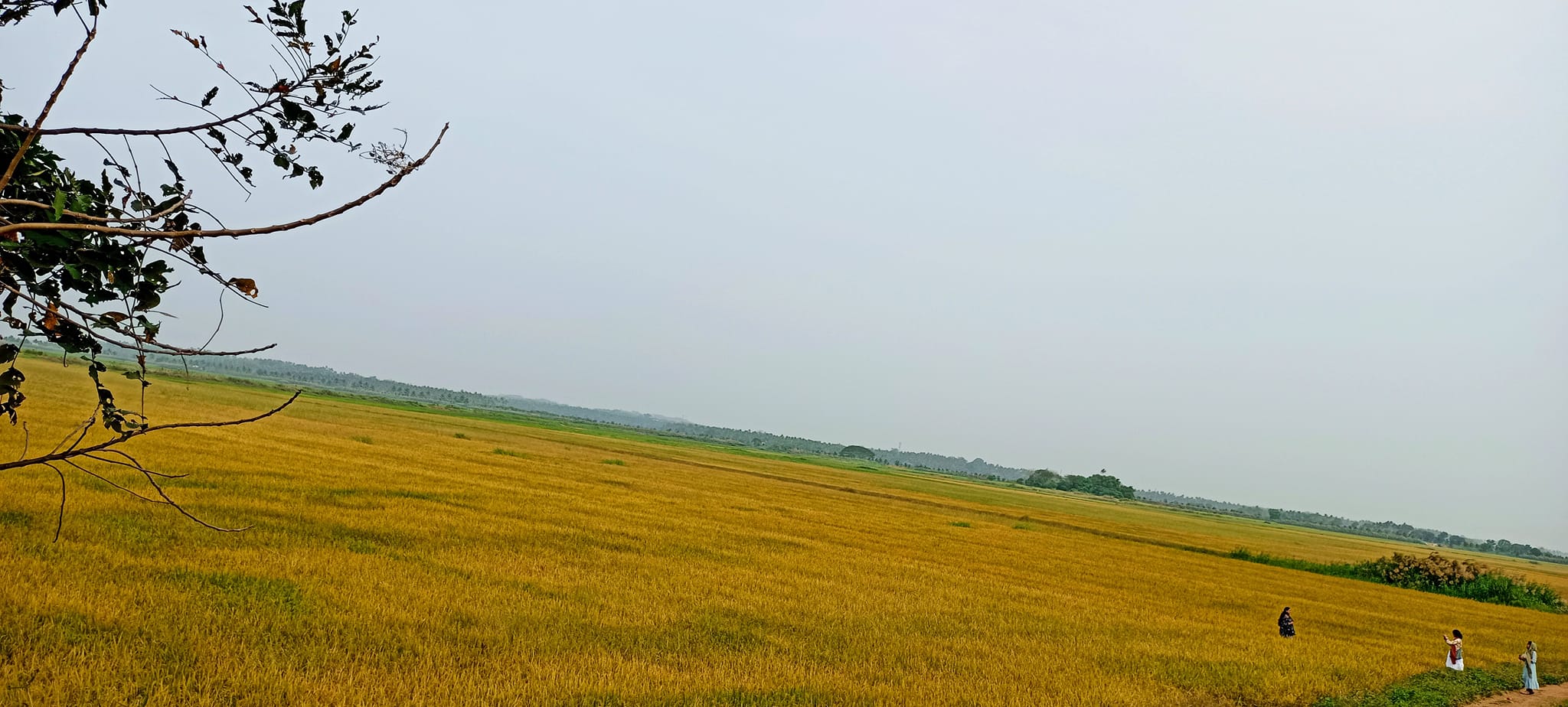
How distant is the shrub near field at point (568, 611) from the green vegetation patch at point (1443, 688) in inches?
17.2

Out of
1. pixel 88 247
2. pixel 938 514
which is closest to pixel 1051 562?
pixel 938 514

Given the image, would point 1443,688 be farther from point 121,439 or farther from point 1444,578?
point 1444,578

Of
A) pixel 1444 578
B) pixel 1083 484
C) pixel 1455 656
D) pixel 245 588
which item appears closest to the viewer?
pixel 245 588

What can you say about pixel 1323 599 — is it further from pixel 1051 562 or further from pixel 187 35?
pixel 187 35

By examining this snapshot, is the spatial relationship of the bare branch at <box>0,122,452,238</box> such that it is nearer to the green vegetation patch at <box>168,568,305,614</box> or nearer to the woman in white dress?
the green vegetation patch at <box>168,568,305,614</box>

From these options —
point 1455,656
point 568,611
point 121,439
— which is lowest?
point 568,611

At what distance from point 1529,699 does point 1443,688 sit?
4.99 feet

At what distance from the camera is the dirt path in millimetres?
12117

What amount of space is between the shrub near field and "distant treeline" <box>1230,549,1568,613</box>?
13.8 m

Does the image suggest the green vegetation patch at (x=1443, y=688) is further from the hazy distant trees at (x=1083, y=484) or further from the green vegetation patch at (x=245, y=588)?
the hazy distant trees at (x=1083, y=484)

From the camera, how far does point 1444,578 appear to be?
122 ft

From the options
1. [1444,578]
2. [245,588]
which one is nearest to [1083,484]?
[1444,578]

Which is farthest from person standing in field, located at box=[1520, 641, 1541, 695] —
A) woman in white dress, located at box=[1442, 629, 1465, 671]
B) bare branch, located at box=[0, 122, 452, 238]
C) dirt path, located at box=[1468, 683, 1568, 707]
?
bare branch, located at box=[0, 122, 452, 238]

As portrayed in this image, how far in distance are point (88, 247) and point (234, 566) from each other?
29.4 ft
